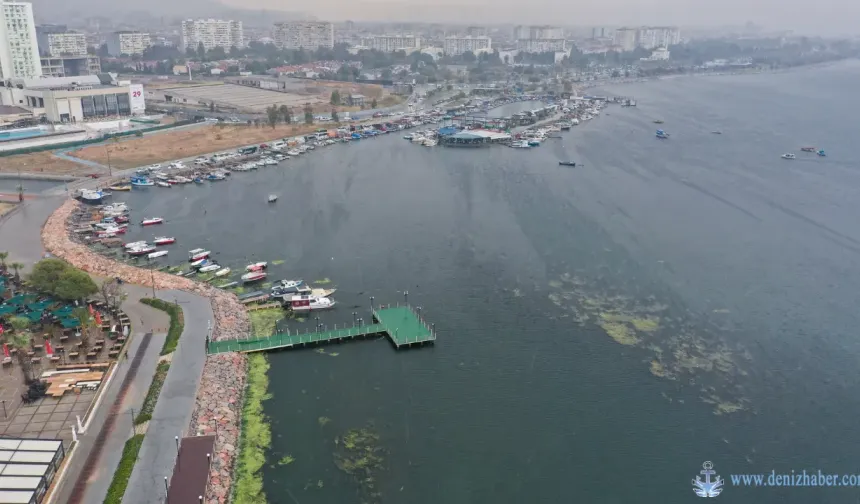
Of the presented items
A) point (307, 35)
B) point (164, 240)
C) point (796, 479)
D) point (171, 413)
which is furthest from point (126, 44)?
point (796, 479)

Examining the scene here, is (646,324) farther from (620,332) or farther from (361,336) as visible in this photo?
(361,336)

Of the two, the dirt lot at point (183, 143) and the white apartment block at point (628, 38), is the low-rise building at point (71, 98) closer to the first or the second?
the dirt lot at point (183, 143)

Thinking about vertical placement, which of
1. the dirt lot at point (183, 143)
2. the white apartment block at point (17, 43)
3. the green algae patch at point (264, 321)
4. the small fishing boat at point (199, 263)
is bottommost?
the green algae patch at point (264, 321)

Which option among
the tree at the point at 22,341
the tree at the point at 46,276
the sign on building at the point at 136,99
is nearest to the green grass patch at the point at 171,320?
the tree at the point at 46,276

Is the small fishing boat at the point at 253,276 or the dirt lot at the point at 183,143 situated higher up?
the dirt lot at the point at 183,143

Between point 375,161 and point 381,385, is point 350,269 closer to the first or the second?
point 381,385

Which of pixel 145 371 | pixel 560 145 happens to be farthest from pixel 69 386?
pixel 560 145
